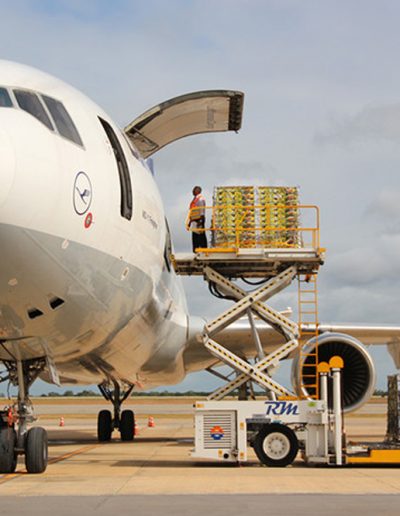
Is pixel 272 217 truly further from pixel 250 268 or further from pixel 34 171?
pixel 34 171

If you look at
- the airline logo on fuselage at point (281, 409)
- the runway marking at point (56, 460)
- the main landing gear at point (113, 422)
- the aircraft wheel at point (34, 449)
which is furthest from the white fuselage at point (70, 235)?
the main landing gear at point (113, 422)

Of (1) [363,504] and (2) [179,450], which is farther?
(2) [179,450]

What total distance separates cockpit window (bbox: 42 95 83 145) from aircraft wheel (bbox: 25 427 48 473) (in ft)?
12.5

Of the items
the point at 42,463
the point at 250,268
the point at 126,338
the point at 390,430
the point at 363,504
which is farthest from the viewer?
the point at 390,430

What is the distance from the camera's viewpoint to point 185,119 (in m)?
16.8

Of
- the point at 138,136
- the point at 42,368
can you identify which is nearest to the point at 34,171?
the point at 42,368

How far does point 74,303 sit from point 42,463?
8.21ft

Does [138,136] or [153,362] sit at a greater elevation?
[138,136]

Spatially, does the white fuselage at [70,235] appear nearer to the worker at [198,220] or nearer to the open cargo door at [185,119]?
the worker at [198,220]

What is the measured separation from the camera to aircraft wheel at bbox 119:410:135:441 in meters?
22.2

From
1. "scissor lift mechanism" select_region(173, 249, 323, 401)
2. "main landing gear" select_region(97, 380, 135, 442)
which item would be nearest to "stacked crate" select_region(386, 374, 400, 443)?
"scissor lift mechanism" select_region(173, 249, 323, 401)

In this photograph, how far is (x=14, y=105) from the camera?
9719 mm

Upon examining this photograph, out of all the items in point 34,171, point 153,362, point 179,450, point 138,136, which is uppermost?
point 138,136

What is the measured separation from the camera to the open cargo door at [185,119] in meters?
15.8
